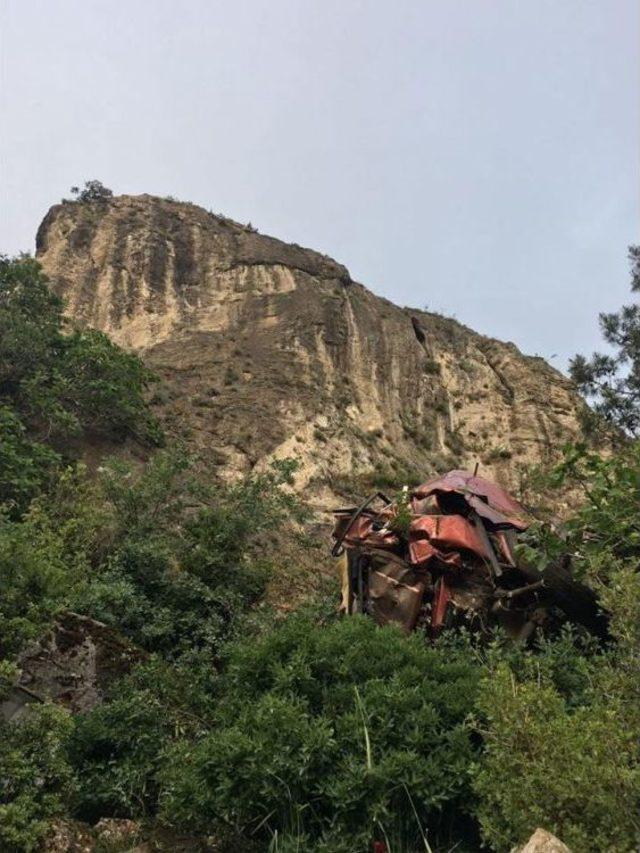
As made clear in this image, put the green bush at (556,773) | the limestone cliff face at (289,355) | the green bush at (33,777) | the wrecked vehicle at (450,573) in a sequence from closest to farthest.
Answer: the green bush at (556,773) < the green bush at (33,777) < the wrecked vehicle at (450,573) < the limestone cliff face at (289,355)

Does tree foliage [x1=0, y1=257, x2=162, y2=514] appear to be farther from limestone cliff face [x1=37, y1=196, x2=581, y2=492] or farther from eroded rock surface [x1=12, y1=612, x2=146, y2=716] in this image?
eroded rock surface [x1=12, y1=612, x2=146, y2=716]

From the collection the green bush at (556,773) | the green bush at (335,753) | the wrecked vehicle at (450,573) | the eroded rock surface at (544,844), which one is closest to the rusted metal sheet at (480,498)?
the wrecked vehicle at (450,573)

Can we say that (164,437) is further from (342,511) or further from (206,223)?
(206,223)

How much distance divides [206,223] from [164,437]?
15.1m

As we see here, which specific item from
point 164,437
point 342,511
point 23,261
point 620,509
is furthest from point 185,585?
point 23,261

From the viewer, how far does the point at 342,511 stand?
35.9 feet

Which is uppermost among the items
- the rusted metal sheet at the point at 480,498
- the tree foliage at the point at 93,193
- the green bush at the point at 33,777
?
the tree foliage at the point at 93,193

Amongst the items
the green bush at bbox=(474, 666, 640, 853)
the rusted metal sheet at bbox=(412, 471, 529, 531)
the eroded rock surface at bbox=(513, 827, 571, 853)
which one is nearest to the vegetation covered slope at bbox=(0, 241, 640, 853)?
the green bush at bbox=(474, 666, 640, 853)

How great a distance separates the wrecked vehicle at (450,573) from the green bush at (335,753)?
6.87ft

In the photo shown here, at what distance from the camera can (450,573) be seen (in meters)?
9.42

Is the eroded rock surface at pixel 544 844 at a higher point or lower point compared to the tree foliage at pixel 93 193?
lower

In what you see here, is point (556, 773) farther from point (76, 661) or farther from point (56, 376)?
point (56, 376)

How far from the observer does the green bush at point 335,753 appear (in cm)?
549

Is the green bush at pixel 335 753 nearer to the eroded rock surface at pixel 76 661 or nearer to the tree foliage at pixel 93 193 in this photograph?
the eroded rock surface at pixel 76 661
